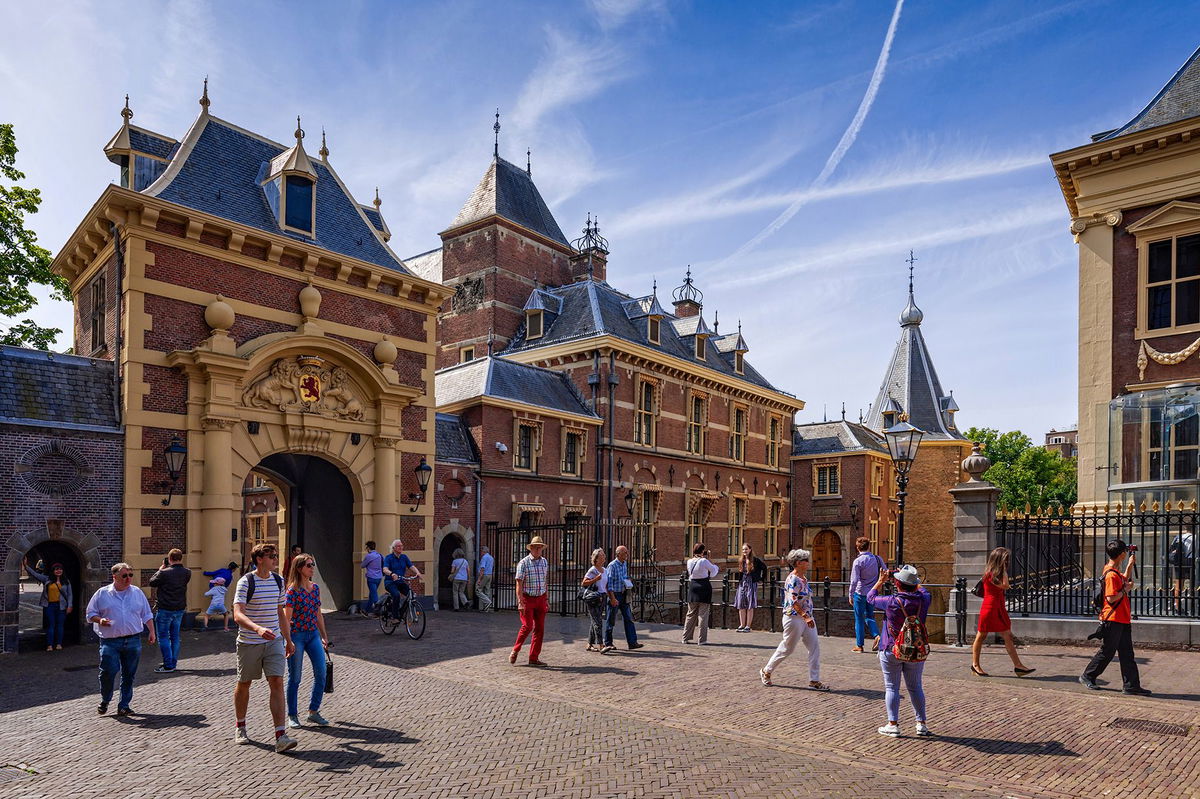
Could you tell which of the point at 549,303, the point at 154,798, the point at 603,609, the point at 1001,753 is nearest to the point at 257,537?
the point at 549,303

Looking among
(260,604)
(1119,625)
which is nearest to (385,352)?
(260,604)

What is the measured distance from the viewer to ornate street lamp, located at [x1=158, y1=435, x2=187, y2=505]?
1528 centimetres

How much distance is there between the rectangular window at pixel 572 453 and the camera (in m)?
27.2

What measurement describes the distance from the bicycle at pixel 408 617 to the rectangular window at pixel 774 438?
2543 centimetres

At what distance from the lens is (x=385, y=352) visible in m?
18.9

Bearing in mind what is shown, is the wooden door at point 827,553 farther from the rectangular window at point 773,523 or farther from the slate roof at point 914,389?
the slate roof at point 914,389

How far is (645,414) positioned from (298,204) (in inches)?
609

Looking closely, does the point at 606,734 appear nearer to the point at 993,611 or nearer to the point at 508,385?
the point at 993,611

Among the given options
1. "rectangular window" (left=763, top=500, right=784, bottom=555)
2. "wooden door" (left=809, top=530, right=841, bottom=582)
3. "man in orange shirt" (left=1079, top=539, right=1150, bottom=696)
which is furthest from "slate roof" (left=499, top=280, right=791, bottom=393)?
"man in orange shirt" (left=1079, top=539, right=1150, bottom=696)

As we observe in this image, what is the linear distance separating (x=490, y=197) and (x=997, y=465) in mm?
43426

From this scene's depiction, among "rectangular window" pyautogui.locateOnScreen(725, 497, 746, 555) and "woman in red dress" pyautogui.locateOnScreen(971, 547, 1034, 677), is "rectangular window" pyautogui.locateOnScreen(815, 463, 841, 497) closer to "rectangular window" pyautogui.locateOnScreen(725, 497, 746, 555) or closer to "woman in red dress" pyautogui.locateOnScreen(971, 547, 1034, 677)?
"rectangular window" pyautogui.locateOnScreen(725, 497, 746, 555)

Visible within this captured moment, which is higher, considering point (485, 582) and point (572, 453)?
point (572, 453)

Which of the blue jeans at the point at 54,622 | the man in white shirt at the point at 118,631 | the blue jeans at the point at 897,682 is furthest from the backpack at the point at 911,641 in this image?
the blue jeans at the point at 54,622

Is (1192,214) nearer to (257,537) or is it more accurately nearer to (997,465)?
(257,537)
